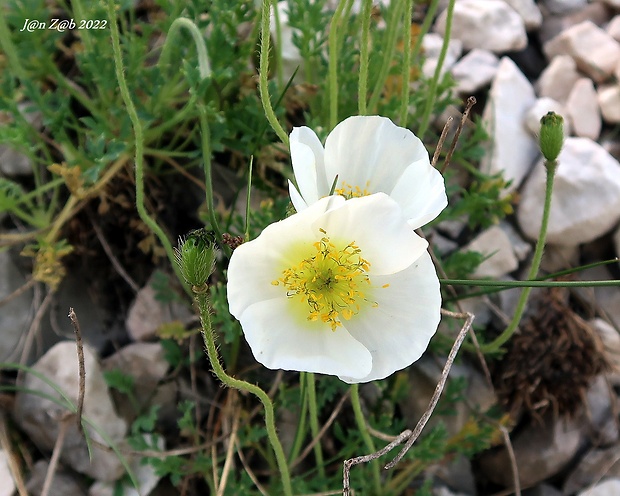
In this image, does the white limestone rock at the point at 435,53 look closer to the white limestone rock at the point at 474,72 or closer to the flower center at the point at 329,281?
the white limestone rock at the point at 474,72

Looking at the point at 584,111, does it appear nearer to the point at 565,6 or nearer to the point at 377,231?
the point at 565,6

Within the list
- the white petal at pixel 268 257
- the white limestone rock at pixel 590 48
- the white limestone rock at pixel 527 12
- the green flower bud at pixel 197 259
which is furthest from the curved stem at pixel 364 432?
the white limestone rock at pixel 527 12

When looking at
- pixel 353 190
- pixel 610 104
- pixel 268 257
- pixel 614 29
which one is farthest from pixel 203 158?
pixel 614 29

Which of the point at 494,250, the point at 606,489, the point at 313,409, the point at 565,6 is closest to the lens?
the point at 313,409

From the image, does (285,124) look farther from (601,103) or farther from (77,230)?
(601,103)

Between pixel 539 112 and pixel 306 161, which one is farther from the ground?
pixel 306 161
